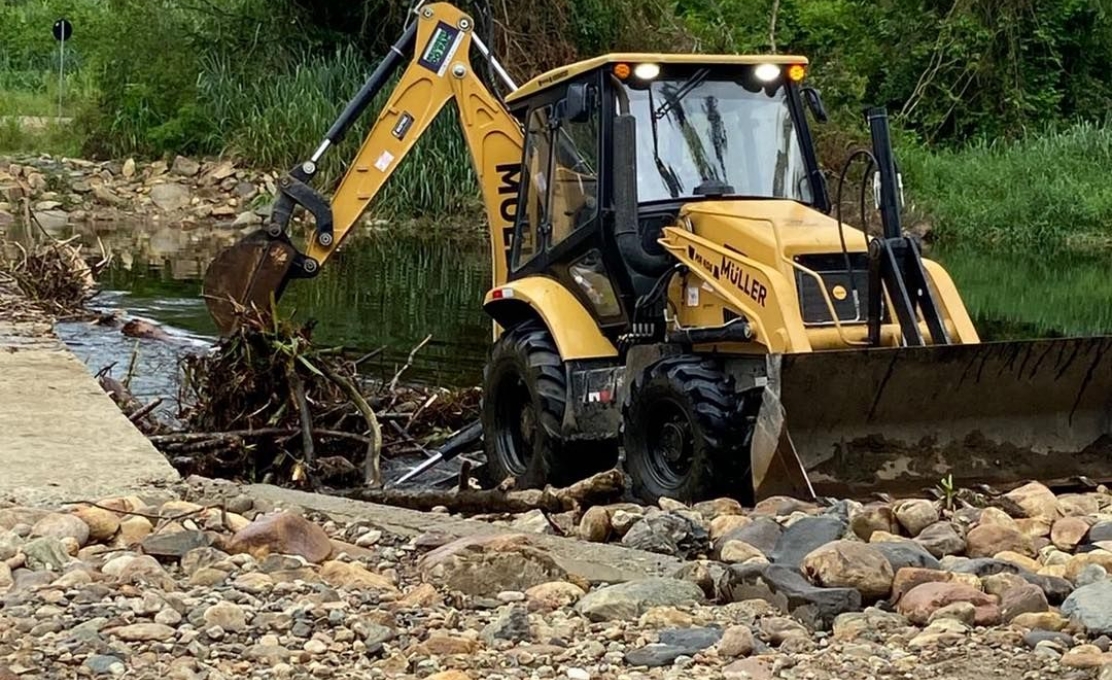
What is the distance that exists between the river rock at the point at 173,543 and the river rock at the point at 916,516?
8.64 ft

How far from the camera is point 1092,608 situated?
15.0ft

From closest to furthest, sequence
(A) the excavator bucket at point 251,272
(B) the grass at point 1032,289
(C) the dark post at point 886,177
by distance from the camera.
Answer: (C) the dark post at point 886,177, (A) the excavator bucket at point 251,272, (B) the grass at point 1032,289

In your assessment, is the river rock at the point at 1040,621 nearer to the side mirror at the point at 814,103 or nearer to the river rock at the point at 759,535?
the river rock at the point at 759,535

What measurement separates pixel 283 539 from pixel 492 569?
78 centimetres

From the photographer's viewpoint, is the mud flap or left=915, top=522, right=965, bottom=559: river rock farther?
the mud flap

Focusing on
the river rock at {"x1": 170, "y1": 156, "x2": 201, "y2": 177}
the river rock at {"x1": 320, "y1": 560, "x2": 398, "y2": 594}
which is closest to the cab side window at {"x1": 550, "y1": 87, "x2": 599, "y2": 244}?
the river rock at {"x1": 320, "y1": 560, "x2": 398, "y2": 594}

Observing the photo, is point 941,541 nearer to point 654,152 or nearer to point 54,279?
point 654,152

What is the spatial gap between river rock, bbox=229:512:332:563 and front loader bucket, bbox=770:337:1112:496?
2.42 meters

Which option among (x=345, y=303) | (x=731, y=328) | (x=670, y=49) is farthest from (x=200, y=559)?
(x=670, y=49)

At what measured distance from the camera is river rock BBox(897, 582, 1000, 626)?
462 cm

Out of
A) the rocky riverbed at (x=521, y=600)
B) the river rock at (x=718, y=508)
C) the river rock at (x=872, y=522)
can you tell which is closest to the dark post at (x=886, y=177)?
the river rock at (x=718, y=508)

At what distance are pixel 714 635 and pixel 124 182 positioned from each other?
26453 mm

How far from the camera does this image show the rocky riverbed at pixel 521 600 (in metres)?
4.16

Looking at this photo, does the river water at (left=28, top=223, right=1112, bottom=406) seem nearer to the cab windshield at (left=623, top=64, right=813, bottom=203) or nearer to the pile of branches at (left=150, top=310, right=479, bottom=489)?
→ the pile of branches at (left=150, top=310, right=479, bottom=489)
